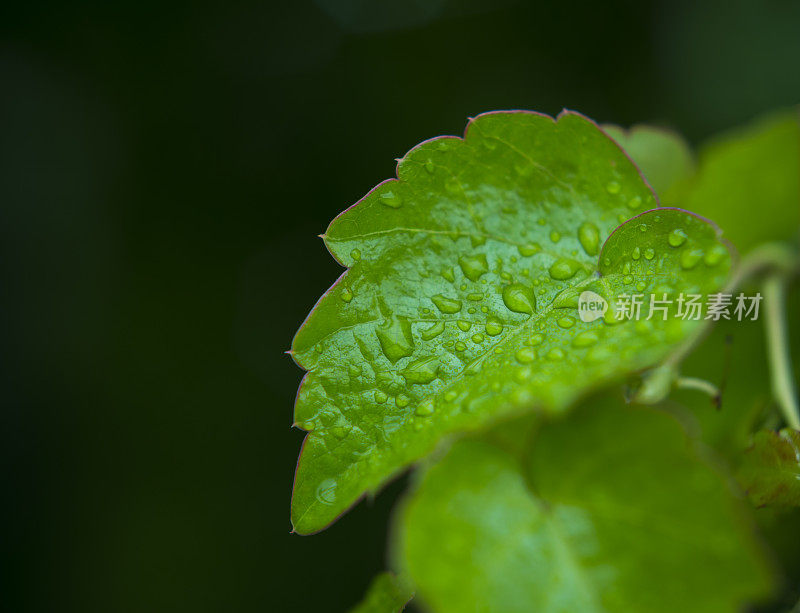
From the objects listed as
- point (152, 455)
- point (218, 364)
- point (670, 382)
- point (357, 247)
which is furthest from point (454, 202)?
point (152, 455)

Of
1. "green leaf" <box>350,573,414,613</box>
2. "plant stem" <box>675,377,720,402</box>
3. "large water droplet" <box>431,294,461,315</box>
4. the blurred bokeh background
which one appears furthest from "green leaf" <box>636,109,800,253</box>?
the blurred bokeh background

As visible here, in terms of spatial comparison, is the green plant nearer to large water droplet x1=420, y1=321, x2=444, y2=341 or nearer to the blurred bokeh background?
large water droplet x1=420, y1=321, x2=444, y2=341

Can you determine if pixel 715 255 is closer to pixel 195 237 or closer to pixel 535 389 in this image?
pixel 535 389

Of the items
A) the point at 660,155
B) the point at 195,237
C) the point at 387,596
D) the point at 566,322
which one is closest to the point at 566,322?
the point at 566,322

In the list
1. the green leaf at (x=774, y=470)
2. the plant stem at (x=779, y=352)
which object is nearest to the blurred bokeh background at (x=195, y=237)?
A: the plant stem at (x=779, y=352)

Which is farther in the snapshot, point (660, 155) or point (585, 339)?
point (660, 155)

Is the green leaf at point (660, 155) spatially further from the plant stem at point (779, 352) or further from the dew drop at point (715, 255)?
the dew drop at point (715, 255)
